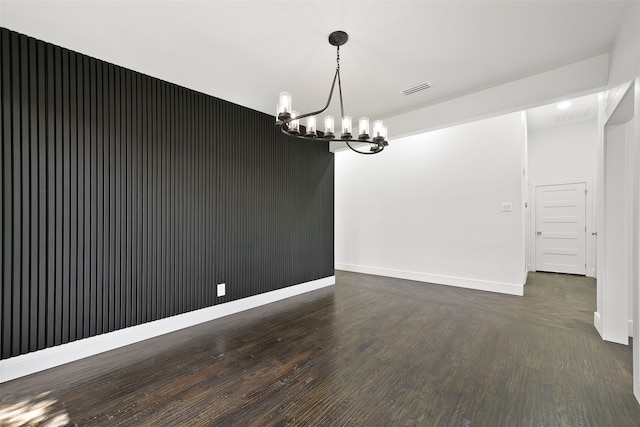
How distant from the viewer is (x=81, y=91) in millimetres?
2469

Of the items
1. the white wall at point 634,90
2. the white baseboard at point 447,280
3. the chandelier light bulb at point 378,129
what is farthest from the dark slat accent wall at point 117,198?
the white wall at point 634,90

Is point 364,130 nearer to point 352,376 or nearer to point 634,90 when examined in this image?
point 634,90

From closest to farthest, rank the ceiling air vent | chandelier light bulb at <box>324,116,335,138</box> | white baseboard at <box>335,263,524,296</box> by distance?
1. chandelier light bulb at <box>324,116,335,138</box>
2. the ceiling air vent
3. white baseboard at <box>335,263,524,296</box>

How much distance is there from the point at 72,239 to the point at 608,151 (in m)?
5.00

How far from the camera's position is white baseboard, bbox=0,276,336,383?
7.05 feet

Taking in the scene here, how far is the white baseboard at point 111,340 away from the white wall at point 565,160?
6.57m

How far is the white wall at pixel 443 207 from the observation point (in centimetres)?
448

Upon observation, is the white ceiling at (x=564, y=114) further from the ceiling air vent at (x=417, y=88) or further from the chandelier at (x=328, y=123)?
the chandelier at (x=328, y=123)

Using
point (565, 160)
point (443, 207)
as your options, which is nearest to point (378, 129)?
point (443, 207)

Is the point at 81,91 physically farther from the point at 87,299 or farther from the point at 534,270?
the point at 534,270

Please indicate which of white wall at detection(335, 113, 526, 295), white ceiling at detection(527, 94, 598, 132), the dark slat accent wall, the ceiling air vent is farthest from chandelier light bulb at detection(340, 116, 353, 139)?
white ceiling at detection(527, 94, 598, 132)

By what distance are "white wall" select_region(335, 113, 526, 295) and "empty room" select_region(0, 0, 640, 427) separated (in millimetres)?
494

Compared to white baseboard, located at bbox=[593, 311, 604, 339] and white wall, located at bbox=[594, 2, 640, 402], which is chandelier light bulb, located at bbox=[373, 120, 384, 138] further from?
white baseboard, located at bbox=[593, 311, 604, 339]

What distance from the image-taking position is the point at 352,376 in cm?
212
